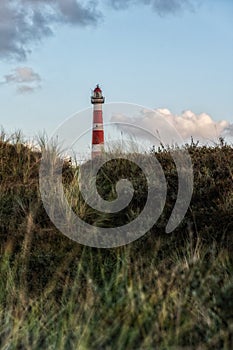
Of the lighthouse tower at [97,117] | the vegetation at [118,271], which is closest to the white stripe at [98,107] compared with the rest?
the lighthouse tower at [97,117]

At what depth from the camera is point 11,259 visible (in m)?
7.88

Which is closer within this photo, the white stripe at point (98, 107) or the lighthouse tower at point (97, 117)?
the lighthouse tower at point (97, 117)

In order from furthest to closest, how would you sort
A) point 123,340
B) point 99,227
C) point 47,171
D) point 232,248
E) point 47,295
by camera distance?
point 47,171 → point 99,227 → point 232,248 → point 47,295 → point 123,340

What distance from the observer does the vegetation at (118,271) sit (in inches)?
173

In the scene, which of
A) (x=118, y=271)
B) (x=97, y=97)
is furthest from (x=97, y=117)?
(x=118, y=271)

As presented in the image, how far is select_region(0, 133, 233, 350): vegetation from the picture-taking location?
14.4ft

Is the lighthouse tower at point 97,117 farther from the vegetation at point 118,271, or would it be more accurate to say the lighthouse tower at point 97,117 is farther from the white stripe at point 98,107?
the vegetation at point 118,271

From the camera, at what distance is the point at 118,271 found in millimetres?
6668

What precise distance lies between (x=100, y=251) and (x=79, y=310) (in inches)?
108

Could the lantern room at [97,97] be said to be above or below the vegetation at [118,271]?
above

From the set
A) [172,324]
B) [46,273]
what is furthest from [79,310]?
[46,273]

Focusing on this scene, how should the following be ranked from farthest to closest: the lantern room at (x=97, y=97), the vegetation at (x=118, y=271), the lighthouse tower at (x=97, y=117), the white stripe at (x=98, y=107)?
the lantern room at (x=97, y=97), the white stripe at (x=98, y=107), the lighthouse tower at (x=97, y=117), the vegetation at (x=118, y=271)

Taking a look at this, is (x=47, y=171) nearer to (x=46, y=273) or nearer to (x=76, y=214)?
(x=76, y=214)

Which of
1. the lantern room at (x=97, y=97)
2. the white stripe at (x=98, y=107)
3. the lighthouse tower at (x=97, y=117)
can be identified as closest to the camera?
the lighthouse tower at (x=97, y=117)
